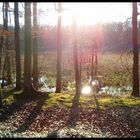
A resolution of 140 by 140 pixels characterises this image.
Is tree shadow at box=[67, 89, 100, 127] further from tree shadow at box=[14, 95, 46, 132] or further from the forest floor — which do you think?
tree shadow at box=[14, 95, 46, 132]

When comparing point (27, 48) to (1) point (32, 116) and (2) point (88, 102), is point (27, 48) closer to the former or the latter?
(2) point (88, 102)

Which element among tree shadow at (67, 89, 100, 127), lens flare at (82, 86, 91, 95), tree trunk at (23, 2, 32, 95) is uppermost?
tree trunk at (23, 2, 32, 95)

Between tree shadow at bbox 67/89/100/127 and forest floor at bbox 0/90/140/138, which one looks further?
tree shadow at bbox 67/89/100/127

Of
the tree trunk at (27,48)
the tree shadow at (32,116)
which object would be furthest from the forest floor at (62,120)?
the tree trunk at (27,48)

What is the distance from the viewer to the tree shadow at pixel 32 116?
15234mm

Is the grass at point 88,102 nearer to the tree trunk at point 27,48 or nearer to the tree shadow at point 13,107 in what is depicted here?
the tree shadow at point 13,107

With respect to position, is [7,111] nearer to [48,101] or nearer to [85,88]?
[48,101]

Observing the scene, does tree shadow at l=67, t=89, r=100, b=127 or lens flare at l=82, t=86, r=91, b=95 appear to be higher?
tree shadow at l=67, t=89, r=100, b=127

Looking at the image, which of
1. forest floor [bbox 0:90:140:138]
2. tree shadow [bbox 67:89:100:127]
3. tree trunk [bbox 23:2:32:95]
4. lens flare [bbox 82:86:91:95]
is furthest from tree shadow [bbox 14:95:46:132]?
lens flare [bbox 82:86:91:95]

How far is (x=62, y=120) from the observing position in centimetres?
1598

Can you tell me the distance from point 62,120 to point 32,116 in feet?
5.55

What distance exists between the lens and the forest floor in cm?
1356

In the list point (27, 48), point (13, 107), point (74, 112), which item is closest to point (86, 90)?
point (27, 48)

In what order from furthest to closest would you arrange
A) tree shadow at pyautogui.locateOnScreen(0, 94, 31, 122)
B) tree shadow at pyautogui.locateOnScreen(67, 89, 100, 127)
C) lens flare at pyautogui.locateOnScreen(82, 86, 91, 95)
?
lens flare at pyautogui.locateOnScreen(82, 86, 91, 95)
tree shadow at pyautogui.locateOnScreen(0, 94, 31, 122)
tree shadow at pyautogui.locateOnScreen(67, 89, 100, 127)
